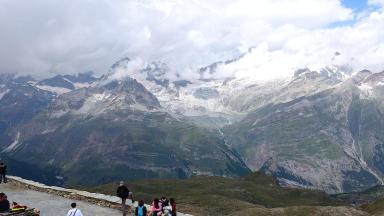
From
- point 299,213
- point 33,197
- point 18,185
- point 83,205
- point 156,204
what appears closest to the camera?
point 156,204

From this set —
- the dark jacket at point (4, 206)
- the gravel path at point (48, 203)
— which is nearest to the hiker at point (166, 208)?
the gravel path at point (48, 203)

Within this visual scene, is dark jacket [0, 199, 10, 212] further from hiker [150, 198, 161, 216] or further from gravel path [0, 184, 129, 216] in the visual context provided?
hiker [150, 198, 161, 216]

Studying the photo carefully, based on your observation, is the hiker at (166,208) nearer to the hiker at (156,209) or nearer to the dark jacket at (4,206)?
the hiker at (156,209)

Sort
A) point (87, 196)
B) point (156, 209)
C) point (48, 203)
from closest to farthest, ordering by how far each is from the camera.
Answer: point (156, 209) < point (48, 203) < point (87, 196)

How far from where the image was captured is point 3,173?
298 ft

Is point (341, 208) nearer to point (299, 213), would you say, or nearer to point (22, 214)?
point (299, 213)

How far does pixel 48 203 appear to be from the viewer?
239 feet

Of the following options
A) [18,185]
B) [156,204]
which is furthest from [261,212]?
[156,204]

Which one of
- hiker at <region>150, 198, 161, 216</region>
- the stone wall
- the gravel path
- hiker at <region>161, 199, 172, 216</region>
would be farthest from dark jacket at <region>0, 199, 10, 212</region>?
the stone wall

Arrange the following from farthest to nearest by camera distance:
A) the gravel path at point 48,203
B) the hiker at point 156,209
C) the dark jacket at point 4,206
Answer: the gravel path at point 48,203, the hiker at point 156,209, the dark jacket at point 4,206

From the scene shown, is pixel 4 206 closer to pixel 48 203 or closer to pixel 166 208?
pixel 166 208

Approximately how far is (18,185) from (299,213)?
7977 centimetres

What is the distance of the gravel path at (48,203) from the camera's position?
66188 mm

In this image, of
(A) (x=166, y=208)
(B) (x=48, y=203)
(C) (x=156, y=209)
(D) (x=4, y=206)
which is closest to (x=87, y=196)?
(B) (x=48, y=203)
